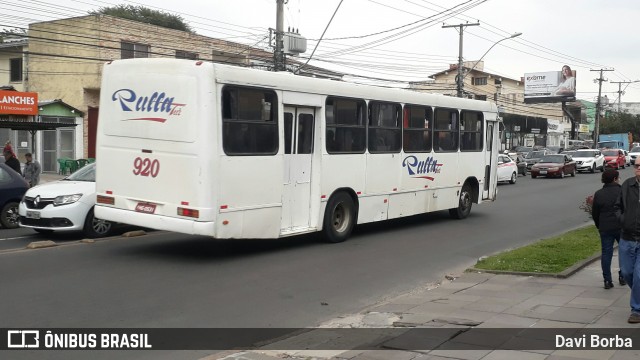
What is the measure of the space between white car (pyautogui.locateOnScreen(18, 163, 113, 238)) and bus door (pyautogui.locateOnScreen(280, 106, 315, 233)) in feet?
12.7

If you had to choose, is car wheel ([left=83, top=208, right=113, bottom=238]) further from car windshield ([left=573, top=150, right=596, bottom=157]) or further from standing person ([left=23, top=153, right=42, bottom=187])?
car windshield ([left=573, top=150, right=596, bottom=157])

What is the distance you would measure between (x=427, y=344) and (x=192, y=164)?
5129 mm

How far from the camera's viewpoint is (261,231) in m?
10.8

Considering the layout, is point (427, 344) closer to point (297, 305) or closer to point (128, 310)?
point (297, 305)

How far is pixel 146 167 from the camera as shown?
34.1ft

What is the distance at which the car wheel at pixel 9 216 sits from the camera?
14172mm

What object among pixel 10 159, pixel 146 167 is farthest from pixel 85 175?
pixel 10 159

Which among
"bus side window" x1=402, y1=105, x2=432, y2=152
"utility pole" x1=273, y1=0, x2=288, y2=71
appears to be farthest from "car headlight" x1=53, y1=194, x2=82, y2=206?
"utility pole" x1=273, y1=0, x2=288, y2=71

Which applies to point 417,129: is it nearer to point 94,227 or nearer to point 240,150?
point 240,150

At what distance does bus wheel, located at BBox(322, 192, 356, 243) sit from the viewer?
12.5m

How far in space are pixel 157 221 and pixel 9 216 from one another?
600cm

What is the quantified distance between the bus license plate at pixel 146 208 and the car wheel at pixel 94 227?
2.18 m

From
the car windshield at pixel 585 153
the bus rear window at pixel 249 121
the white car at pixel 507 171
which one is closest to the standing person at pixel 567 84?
the car windshield at pixel 585 153

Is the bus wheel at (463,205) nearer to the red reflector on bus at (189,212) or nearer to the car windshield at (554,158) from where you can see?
the red reflector on bus at (189,212)
